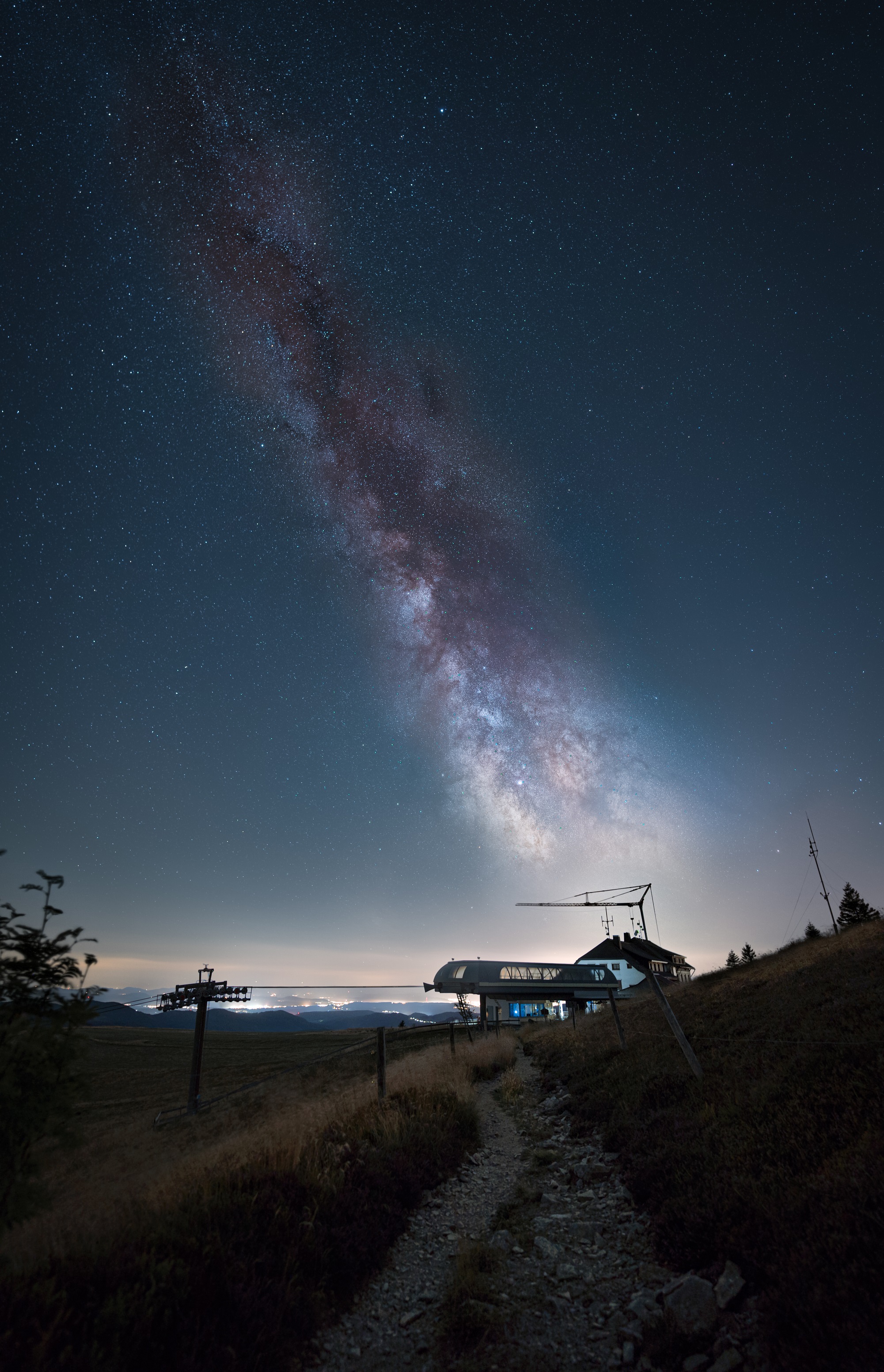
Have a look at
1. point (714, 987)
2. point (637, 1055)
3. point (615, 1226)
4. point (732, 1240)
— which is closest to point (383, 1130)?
point (615, 1226)

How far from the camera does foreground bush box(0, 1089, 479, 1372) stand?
175 inches

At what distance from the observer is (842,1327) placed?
452 centimetres

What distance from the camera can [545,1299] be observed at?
6.50m

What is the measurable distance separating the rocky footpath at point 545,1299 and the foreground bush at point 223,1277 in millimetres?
412

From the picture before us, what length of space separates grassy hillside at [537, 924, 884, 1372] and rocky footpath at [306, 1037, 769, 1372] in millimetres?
481

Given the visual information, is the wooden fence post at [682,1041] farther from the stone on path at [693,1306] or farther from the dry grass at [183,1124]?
the stone on path at [693,1306]

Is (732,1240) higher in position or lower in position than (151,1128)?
higher

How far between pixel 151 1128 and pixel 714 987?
82.5 ft

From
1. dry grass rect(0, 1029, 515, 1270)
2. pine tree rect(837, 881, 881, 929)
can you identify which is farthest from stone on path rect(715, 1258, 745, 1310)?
pine tree rect(837, 881, 881, 929)

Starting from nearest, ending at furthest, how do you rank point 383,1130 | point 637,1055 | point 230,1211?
point 230,1211, point 383,1130, point 637,1055

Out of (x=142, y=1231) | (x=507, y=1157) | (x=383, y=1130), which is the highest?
(x=142, y=1231)

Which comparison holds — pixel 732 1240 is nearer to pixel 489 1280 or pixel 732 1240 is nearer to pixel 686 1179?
pixel 686 1179

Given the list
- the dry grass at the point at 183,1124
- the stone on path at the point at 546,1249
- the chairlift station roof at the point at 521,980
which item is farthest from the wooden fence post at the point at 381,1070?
the chairlift station roof at the point at 521,980

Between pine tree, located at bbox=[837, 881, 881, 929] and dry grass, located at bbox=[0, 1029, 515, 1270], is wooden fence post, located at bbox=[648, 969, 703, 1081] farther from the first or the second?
pine tree, located at bbox=[837, 881, 881, 929]
